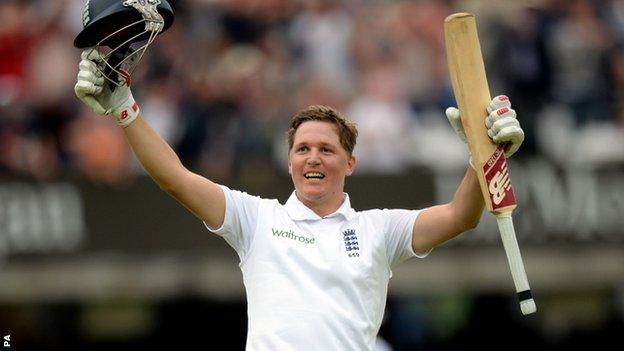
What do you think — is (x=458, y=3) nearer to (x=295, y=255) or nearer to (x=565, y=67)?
(x=565, y=67)

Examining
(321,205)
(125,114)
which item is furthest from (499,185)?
(125,114)

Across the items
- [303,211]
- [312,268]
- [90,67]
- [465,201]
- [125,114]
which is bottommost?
[312,268]

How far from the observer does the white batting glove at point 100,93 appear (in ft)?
18.9

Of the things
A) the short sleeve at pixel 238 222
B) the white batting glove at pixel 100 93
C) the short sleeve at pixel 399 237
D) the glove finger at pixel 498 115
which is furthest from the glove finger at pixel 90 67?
the glove finger at pixel 498 115

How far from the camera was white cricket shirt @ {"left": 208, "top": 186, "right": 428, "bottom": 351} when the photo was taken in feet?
19.3

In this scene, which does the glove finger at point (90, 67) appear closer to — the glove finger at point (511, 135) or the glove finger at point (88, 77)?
the glove finger at point (88, 77)

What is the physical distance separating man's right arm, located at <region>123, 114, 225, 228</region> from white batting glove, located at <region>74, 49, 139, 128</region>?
0.05 meters

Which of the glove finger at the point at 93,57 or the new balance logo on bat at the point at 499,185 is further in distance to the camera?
the new balance logo on bat at the point at 499,185

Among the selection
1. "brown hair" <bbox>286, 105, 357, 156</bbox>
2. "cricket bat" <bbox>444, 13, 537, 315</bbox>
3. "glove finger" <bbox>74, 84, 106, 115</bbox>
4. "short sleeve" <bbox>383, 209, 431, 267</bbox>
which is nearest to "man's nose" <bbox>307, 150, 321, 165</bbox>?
"brown hair" <bbox>286, 105, 357, 156</bbox>

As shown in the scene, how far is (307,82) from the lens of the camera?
1252 cm

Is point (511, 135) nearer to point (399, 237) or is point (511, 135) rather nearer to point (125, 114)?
point (399, 237)

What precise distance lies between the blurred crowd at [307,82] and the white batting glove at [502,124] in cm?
545

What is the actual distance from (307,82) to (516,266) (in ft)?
22.0

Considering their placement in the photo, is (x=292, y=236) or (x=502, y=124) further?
(x=292, y=236)
